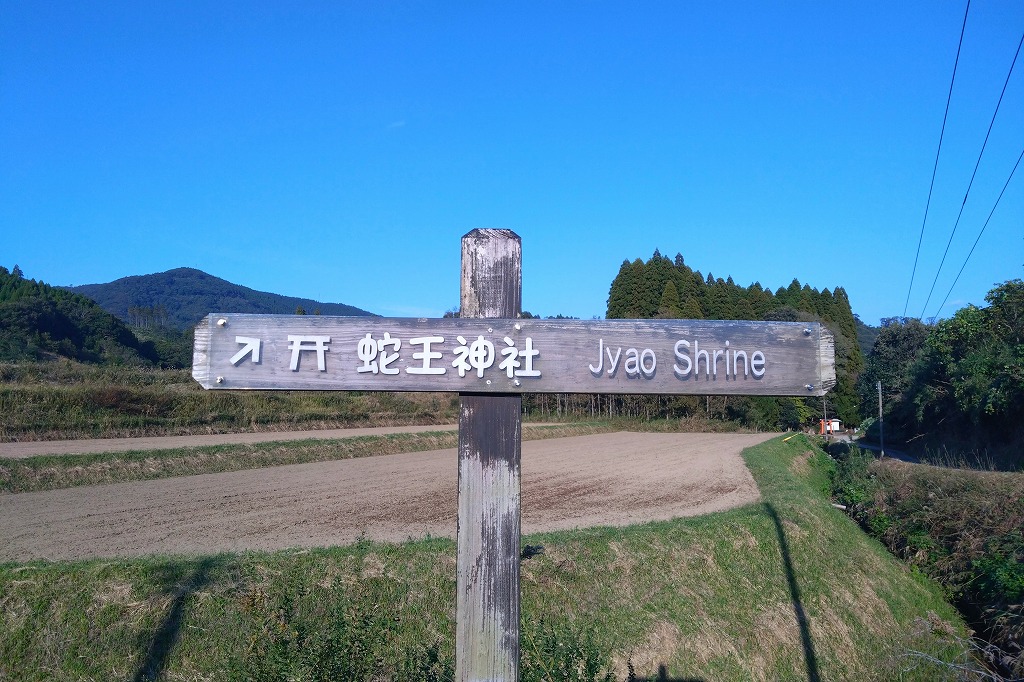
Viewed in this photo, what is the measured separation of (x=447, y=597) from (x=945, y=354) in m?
29.2

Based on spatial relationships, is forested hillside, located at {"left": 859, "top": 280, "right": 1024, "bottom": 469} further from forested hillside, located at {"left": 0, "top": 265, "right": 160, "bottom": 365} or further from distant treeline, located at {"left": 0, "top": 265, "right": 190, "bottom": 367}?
forested hillside, located at {"left": 0, "top": 265, "right": 160, "bottom": 365}

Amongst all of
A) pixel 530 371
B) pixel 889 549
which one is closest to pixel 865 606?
pixel 889 549

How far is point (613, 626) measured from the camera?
723 centimetres

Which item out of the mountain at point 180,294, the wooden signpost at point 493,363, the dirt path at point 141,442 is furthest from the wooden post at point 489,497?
the mountain at point 180,294

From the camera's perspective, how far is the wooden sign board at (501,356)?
2.51 meters

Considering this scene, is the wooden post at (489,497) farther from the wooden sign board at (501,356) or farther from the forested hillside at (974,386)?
the forested hillside at (974,386)

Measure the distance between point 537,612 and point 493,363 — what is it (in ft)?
16.8

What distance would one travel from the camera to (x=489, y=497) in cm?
250

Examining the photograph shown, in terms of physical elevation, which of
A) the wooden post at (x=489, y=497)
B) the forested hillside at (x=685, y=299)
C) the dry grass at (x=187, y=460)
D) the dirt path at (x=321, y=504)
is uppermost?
the forested hillside at (x=685, y=299)

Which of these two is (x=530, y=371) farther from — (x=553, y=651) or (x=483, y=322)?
(x=553, y=651)

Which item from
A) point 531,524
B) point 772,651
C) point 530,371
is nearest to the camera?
point 530,371

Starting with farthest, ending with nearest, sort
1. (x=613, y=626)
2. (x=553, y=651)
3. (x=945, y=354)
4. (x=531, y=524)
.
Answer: (x=945, y=354)
(x=531, y=524)
(x=613, y=626)
(x=553, y=651)

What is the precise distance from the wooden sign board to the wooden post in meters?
0.09

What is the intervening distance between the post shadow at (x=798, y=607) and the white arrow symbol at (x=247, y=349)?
778 cm
